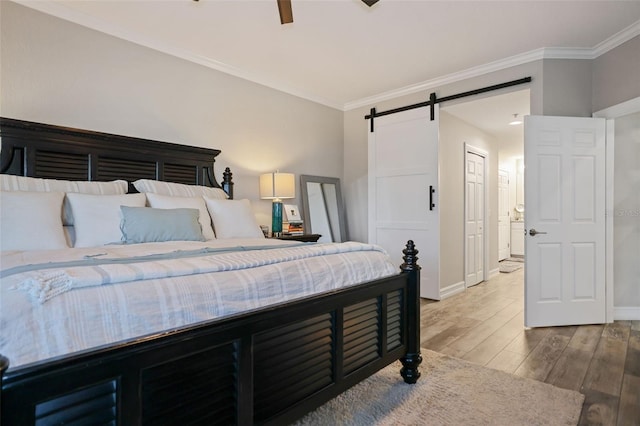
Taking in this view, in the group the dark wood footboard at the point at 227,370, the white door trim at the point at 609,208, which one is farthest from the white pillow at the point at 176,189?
the white door trim at the point at 609,208

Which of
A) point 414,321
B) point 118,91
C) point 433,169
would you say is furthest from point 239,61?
point 414,321

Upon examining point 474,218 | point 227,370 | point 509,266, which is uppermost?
point 474,218

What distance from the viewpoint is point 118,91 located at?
9.66ft

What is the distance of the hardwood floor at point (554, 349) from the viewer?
1.95 m

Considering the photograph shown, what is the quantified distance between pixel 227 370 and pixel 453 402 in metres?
1.37

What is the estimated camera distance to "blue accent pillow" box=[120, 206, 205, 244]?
2.24 metres

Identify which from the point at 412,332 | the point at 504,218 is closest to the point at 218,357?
the point at 412,332

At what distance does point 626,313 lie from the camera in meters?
3.40

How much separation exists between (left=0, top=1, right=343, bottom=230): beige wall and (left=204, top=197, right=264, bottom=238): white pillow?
2.69ft

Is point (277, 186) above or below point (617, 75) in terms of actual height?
below

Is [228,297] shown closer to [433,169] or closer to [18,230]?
[18,230]

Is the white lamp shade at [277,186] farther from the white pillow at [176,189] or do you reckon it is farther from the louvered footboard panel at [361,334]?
the louvered footboard panel at [361,334]

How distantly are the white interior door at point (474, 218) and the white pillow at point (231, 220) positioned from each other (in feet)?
10.5

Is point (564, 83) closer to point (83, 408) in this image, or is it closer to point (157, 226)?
point (157, 226)
